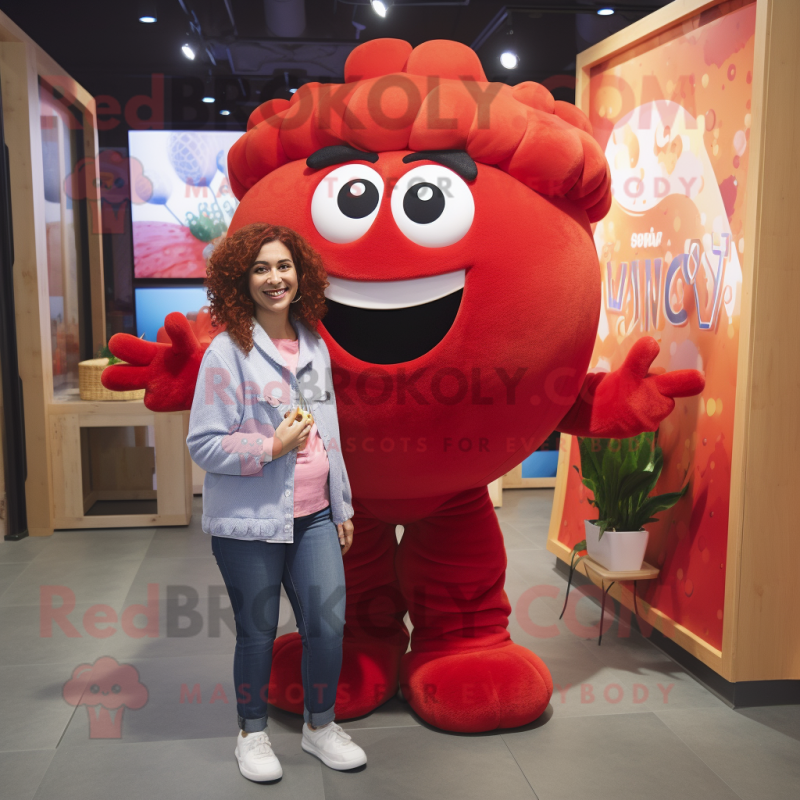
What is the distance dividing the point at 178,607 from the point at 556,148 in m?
2.24

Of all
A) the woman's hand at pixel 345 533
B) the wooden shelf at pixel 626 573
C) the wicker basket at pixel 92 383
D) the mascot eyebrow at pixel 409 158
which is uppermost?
the mascot eyebrow at pixel 409 158

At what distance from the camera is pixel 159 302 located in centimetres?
516

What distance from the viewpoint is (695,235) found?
2.53 m

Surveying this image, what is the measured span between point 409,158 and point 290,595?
110cm

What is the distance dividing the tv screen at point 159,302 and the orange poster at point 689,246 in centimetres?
302

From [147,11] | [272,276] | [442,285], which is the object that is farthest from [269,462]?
[147,11]

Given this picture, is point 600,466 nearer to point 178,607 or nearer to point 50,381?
point 178,607

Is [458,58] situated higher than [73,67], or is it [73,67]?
[73,67]

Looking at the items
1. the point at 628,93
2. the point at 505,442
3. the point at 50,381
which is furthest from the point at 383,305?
the point at 50,381

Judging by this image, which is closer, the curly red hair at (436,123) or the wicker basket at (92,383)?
the curly red hair at (436,123)

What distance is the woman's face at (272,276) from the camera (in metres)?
1.80

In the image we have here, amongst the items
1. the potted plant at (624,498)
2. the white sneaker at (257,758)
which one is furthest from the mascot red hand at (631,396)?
the white sneaker at (257,758)

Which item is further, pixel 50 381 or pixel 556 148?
pixel 50 381

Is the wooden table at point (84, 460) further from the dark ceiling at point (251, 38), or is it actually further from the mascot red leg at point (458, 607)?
the mascot red leg at point (458, 607)
